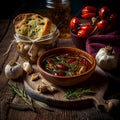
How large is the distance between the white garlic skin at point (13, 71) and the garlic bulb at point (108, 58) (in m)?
0.38

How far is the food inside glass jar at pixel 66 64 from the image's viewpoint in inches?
45.0

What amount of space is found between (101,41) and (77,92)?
1.37 ft

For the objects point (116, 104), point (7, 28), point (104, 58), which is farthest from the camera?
point (7, 28)

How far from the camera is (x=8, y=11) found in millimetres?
2146

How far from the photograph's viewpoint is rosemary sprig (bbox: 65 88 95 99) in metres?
1.07

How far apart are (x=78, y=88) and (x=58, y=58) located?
21cm

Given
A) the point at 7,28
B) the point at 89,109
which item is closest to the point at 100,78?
the point at 89,109

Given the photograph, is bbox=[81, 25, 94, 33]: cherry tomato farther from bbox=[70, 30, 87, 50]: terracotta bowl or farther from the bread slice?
the bread slice

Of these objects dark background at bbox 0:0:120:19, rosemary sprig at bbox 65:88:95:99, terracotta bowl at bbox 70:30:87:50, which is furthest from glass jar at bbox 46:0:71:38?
rosemary sprig at bbox 65:88:95:99

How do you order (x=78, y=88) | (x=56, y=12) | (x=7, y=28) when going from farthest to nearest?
1. (x=7, y=28)
2. (x=56, y=12)
3. (x=78, y=88)

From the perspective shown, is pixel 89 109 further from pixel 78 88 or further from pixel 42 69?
pixel 42 69

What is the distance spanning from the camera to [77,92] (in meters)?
1.08

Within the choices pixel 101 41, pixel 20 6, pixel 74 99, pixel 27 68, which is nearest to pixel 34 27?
pixel 27 68

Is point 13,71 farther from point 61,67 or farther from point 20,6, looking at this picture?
point 20,6
